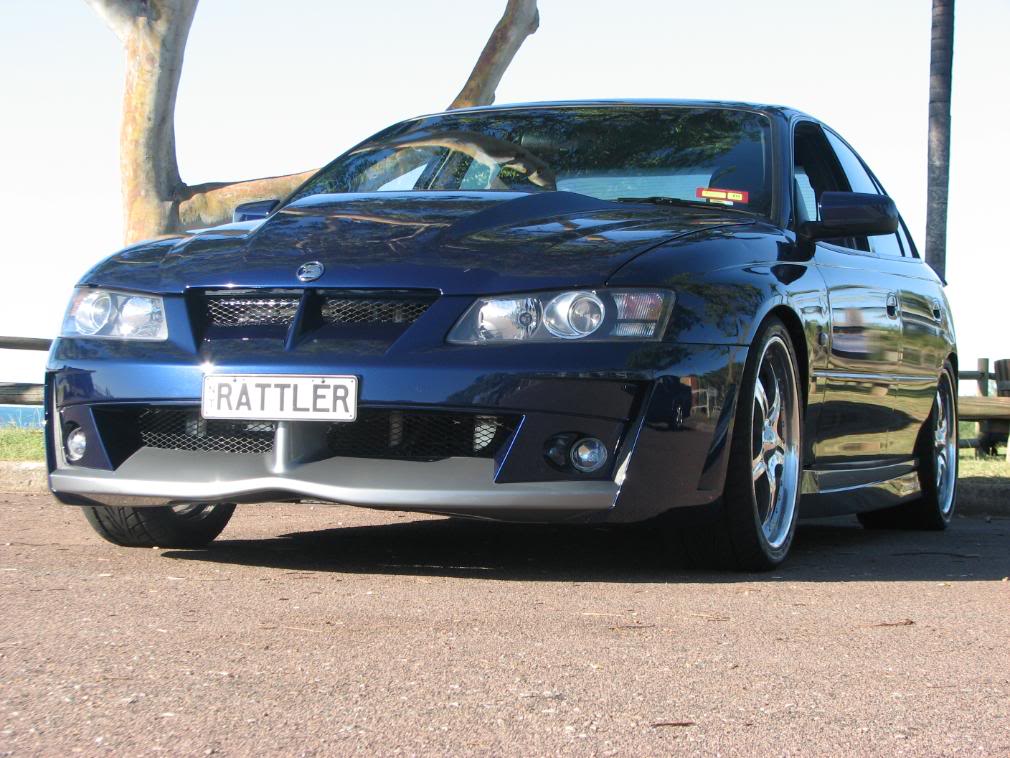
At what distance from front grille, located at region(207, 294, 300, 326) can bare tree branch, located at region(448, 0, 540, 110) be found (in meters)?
10.7

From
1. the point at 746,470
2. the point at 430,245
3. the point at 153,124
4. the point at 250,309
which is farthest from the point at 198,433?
the point at 153,124

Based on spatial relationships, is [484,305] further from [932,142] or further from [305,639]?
[932,142]

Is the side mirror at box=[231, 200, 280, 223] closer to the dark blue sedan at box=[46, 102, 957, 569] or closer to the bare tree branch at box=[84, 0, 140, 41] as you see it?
the dark blue sedan at box=[46, 102, 957, 569]

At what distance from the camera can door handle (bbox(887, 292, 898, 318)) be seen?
6.35 metres

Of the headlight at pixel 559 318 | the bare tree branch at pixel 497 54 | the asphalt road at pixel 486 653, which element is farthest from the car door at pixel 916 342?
the bare tree branch at pixel 497 54

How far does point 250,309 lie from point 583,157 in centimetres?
161

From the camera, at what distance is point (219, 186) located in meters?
14.2

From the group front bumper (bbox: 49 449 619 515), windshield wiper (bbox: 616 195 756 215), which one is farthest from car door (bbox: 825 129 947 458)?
front bumper (bbox: 49 449 619 515)

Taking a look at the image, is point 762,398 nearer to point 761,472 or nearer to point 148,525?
point 761,472

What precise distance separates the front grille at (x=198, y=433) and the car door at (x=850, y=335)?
195cm

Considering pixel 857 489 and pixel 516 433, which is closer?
pixel 516 433

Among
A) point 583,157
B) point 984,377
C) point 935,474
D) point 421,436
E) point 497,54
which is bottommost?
point 984,377

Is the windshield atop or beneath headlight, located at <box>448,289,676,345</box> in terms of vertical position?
atop

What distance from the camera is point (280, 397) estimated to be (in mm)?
4453
